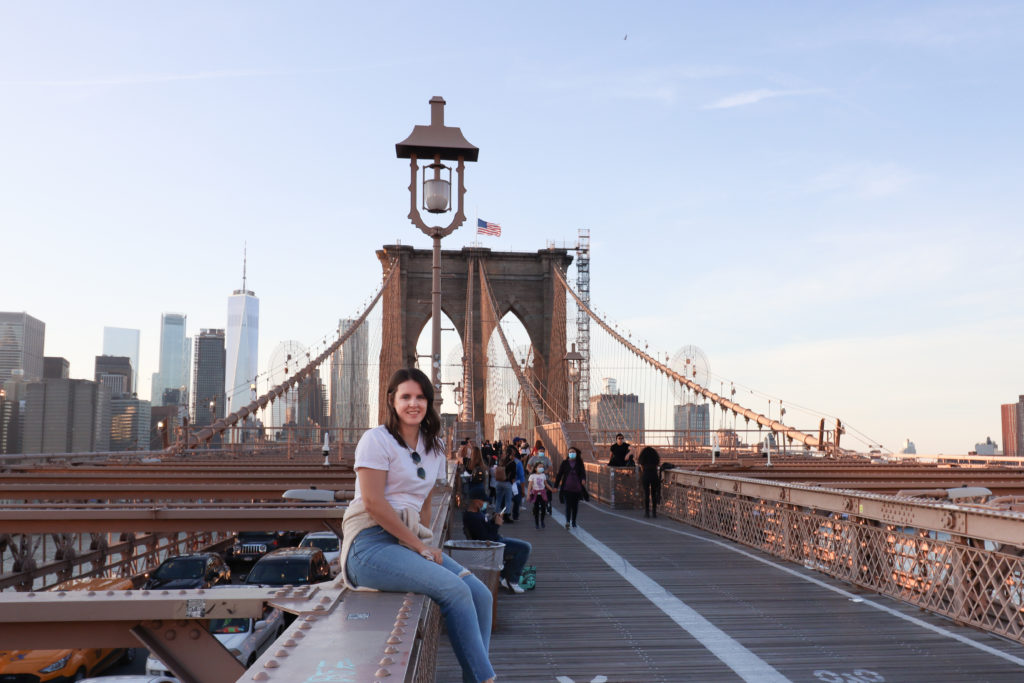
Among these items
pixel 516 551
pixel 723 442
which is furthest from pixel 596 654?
pixel 723 442

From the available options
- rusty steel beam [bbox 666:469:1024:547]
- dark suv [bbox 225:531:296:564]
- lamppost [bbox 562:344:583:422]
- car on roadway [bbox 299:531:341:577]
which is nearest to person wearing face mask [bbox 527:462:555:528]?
rusty steel beam [bbox 666:469:1024:547]

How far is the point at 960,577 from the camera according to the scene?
6.94m

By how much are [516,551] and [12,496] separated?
5695 millimetres

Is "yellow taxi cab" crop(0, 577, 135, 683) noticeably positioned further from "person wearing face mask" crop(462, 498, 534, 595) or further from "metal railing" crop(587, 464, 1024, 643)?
"metal railing" crop(587, 464, 1024, 643)

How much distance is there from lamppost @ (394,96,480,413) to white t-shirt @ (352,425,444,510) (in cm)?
695

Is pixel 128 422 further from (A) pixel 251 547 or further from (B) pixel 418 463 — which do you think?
(B) pixel 418 463

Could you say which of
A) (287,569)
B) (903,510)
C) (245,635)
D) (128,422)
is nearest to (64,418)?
(128,422)

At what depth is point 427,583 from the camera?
3.09 meters

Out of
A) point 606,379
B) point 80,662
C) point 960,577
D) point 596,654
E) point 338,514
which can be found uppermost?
point 606,379

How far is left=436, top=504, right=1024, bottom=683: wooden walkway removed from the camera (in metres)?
5.57

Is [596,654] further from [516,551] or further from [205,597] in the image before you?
[205,597]

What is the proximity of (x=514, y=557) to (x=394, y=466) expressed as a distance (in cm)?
507

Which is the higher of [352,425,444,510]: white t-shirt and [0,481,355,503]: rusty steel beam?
[352,425,444,510]: white t-shirt

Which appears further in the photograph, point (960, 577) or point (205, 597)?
point (960, 577)
